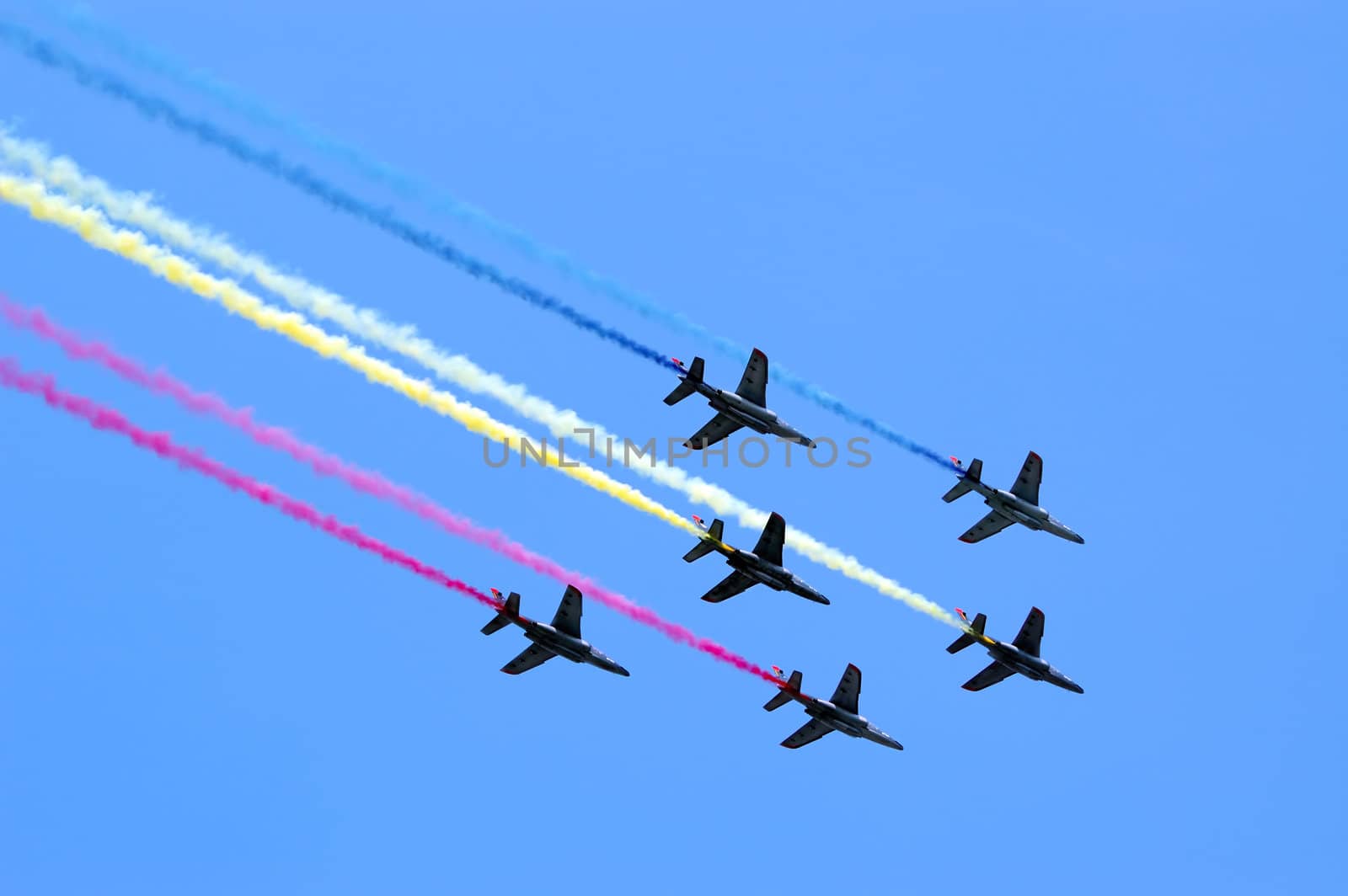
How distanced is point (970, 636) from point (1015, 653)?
166 centimetres

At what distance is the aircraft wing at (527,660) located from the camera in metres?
50.8

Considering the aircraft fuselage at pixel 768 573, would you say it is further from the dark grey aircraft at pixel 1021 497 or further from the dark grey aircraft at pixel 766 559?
the dark grey aircraft at pixel 1021 497

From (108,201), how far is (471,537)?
12.0 metres

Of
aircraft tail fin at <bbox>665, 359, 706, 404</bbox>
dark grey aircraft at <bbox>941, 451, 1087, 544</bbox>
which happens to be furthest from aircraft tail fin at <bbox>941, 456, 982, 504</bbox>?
aircraft tail fin at <bbox>665, 359, 706, 404</bbox>

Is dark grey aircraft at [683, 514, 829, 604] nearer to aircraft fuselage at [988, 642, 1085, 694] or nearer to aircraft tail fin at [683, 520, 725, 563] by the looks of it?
aircraft tail fin at [683, 520, 725, 563]

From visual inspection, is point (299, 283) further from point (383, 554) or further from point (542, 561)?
point (542, 561)

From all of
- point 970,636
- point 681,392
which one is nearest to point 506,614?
point 681,392

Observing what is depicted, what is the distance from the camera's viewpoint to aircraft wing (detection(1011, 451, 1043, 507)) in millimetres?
57938

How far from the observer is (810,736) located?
55.1 m

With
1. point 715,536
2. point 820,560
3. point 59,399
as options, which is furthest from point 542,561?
point 59,399

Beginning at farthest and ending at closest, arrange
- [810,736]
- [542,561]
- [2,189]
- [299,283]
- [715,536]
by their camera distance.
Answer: [810,736], [715,536], [542,561], [299,283], [2,189]

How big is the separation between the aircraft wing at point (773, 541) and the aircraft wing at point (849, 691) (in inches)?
167

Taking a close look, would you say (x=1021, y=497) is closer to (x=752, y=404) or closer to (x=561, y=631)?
(x=752, y=404)

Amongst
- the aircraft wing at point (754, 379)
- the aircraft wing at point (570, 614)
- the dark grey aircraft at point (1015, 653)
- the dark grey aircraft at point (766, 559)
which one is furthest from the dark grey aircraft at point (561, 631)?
the dark grey aircraft at point (1015, 653)
